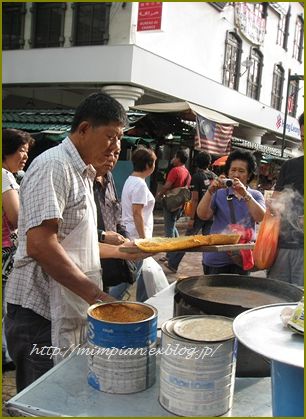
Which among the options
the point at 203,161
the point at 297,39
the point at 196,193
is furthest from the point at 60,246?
the point at 297,39

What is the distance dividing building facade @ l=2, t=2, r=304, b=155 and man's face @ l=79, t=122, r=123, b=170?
394 inches

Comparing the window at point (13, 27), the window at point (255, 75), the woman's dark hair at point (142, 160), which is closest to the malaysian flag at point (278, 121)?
the window at point (255, 75)

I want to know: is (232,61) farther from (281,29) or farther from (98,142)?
(98,142)

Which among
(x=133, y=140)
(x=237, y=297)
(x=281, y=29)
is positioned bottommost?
(x=237, y=297)

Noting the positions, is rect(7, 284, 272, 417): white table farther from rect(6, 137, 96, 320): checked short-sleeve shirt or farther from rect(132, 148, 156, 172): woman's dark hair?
rect(132, 148, 156, 172): woman's dark hair

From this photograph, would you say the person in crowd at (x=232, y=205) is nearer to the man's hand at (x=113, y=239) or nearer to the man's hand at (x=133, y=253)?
the man's hand at (x=113, y=239)

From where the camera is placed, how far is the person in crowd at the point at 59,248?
74.0 inches

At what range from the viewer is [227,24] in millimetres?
16641

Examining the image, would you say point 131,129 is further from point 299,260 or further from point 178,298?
point 178,298

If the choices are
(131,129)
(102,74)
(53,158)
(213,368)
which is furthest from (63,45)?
(213,368)

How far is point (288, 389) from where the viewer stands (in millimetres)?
1266

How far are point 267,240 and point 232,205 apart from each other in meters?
0.66

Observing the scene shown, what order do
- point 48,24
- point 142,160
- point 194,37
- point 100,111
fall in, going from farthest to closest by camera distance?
point 194,37 < point 48,24 < point 142,160 < point 100,111

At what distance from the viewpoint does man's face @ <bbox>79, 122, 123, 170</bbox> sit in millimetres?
2068
